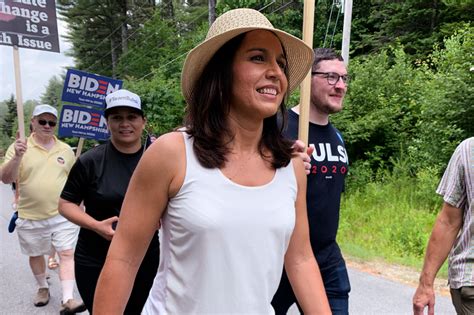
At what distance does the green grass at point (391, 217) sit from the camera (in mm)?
5926

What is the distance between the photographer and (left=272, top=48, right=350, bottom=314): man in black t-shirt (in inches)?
94.7

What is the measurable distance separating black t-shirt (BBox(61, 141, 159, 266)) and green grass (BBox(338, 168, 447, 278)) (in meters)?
3.93

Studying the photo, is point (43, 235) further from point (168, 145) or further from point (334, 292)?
point (168, 145)

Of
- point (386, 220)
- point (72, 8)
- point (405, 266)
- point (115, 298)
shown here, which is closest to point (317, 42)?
point (386, 220)

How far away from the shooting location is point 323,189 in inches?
95.3

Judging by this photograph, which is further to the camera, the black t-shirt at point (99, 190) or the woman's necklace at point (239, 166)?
the black t-shirt at point (99, 190)

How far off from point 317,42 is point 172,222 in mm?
18438

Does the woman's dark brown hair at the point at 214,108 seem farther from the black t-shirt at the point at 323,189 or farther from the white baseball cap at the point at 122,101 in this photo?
the white baseball cap at the point at 122,101

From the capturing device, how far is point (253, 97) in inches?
53.4

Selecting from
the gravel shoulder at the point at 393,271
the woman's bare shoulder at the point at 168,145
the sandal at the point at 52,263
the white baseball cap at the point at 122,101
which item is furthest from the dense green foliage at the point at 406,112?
the woman's bare shoulder at the point at 168,145

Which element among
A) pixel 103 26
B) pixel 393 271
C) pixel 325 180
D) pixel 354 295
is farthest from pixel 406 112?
pixel 103 26

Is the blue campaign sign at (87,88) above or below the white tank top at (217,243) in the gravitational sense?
above

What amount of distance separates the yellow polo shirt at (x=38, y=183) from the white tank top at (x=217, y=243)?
3191 millimetres

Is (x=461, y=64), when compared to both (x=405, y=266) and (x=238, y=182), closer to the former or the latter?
(x=405, y=266)
